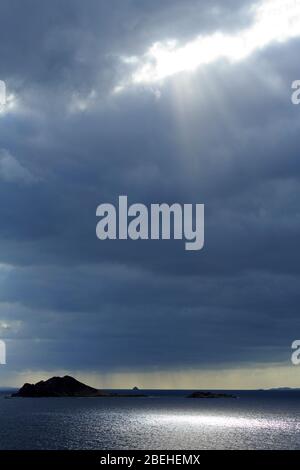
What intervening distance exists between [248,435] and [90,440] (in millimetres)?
45679

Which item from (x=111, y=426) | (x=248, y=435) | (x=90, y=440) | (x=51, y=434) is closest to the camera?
(x=90, y=440)

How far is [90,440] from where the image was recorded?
12925 centimetres

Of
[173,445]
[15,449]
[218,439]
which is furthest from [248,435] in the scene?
[15,449]
